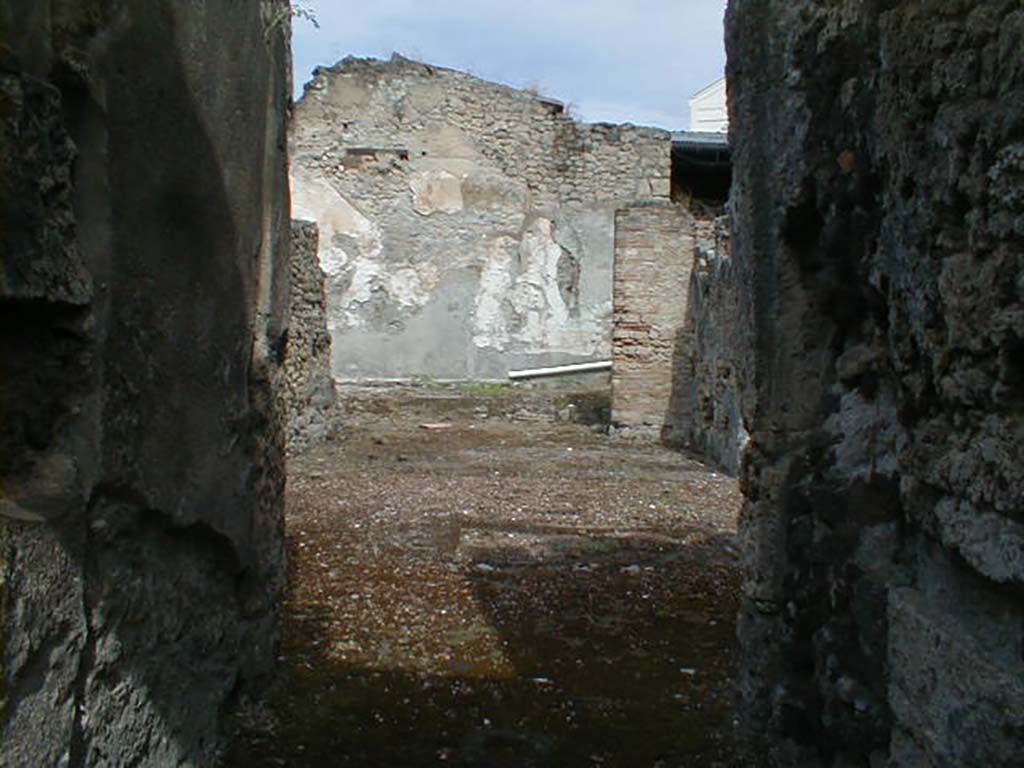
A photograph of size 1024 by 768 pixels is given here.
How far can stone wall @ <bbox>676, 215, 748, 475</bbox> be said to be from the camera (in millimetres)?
8094

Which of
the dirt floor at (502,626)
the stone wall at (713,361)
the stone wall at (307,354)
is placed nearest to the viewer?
the dirt floor at (502,626)

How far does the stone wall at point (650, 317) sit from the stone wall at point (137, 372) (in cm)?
752

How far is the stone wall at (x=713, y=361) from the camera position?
8.09m

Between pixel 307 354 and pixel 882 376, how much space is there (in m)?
7.41

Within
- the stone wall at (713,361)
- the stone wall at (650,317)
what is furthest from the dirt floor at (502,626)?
the stone wall at (650,317)

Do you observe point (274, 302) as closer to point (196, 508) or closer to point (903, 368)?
point (196, 508)

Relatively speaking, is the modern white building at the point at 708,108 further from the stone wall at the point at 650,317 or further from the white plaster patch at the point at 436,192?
the stone wall at the point at 650,317

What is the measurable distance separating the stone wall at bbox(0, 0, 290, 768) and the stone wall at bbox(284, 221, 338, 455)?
562 centimetres

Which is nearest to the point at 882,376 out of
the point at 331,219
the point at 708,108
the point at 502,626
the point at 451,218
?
the point at 502,626

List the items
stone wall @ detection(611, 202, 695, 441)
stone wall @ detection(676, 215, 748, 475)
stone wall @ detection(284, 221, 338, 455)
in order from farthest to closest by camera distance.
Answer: stone wall @ detection(611, 202, 695, 441)
stone wall @ detection(284, 221, 338, 455)
stone wall @ detection(676, 215, 748, 475)

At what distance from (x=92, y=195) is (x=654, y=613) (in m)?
2.64

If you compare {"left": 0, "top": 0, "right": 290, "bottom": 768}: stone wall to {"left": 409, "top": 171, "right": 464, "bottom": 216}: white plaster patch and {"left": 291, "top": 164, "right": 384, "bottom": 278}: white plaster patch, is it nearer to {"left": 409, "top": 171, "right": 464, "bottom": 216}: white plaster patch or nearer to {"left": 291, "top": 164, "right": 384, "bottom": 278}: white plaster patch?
{"left": 291, "top": 164, "right": 384, "bottom": 278}: white plaster patch

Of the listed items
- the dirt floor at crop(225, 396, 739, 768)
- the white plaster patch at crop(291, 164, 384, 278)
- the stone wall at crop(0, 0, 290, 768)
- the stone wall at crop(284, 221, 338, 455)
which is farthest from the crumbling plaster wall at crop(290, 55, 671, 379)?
the stone wall at crop(0, 0, 290, 768)

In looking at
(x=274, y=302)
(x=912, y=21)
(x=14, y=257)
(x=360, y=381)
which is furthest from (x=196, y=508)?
(x=360, y=381)
